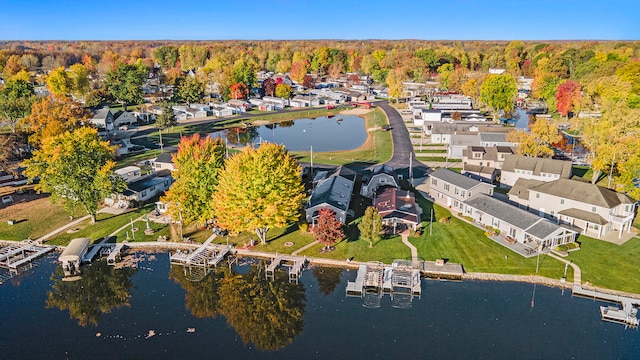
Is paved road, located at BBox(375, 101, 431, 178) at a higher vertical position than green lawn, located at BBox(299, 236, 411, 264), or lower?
higher

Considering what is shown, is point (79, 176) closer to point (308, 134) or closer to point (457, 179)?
point (457, 179)

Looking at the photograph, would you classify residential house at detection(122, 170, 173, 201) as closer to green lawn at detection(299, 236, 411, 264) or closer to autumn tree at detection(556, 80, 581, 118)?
green lawn at detection(299, 236, 411, 264)

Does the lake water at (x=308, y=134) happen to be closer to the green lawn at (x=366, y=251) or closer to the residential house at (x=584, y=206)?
the green lawn at (x=366, y=251)

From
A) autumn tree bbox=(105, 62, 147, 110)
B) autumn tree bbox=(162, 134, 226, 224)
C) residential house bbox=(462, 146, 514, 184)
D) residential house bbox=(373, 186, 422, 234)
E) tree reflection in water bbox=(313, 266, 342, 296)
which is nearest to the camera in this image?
tree reflection in water bbox=(313, 266, 342, 296)

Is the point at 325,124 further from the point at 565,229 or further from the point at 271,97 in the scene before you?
the point at 565,229

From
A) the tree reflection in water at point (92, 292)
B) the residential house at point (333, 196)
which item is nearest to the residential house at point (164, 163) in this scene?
the residential house at point (333, 196)

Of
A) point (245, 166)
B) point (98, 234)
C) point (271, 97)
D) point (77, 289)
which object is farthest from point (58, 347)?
point (271, 97)

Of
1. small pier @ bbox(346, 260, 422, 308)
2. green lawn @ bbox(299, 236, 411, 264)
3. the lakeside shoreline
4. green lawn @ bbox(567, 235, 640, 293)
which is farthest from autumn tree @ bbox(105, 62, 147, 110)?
green lawn @ bbox(567, 235, 640, 293)

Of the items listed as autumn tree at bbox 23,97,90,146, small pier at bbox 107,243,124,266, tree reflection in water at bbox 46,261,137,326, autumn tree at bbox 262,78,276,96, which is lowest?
tree reflection in water at bbox 46,261,137,326
